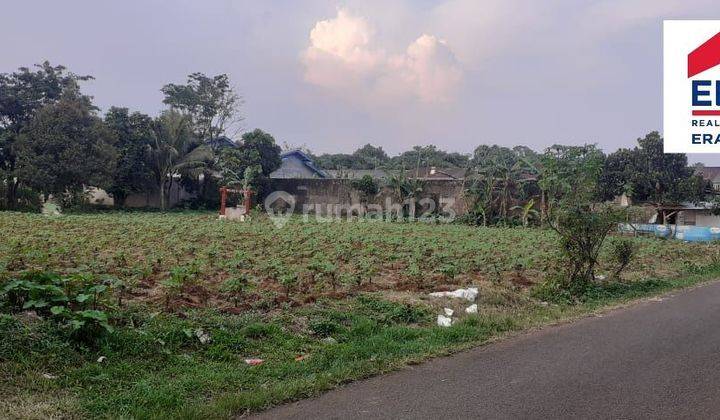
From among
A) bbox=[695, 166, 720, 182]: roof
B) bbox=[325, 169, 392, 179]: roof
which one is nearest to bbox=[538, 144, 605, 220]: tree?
bbox=[325, 169, 392, 179]: roof

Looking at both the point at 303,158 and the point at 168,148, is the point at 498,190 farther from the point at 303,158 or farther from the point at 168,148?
the point at 303,158

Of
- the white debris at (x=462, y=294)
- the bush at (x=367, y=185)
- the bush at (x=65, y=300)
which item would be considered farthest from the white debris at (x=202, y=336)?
the bush at (x=367, y=185)

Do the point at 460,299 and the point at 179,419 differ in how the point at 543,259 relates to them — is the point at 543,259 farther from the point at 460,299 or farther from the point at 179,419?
the point at 179,419

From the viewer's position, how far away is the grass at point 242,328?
3826 millimetres

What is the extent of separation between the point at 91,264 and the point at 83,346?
4.41 metres

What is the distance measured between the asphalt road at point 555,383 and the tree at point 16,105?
76.6ft

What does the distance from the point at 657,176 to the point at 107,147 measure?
83.6 ft

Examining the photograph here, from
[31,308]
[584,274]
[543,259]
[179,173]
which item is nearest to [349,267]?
[584,274]

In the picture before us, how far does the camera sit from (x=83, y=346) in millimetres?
4469

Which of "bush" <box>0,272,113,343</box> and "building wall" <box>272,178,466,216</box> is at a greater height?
"building wall" <box>272,178,466,216</box>

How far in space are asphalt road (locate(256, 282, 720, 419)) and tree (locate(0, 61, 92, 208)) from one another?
76.6 ft

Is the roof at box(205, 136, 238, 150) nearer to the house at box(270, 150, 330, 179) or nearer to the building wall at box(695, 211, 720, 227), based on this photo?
the house at box(270, 150, 330, 179)

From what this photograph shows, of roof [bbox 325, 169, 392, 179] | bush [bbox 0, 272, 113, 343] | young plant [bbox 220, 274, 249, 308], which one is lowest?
young plant [bbox 220, 274, 249, 308]

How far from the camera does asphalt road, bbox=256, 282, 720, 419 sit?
378 centimetres
